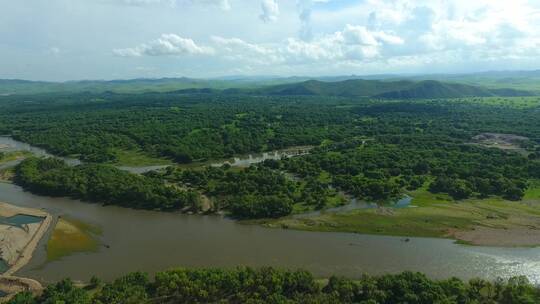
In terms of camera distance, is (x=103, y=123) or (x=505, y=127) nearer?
(x=505, y=127)

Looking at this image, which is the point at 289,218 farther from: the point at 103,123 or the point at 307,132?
the point at 103,123

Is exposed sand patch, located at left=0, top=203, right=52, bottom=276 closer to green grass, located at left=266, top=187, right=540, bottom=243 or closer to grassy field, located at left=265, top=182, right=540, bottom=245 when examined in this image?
grassy field, located at left=265, top=182, right=540, bottom=245

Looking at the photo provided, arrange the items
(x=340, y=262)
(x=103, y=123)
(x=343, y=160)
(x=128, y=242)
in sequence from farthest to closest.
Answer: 1. (x=103, y=123)
2. (x=343, y=160)
3. (x=128, y=242)
4. (x=340, y=262)

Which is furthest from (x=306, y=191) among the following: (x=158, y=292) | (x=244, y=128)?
(x=244, y=128)

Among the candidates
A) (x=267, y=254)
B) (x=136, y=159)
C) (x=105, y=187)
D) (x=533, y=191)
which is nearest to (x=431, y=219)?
(x=533, y=191)

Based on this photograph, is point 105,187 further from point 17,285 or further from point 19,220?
point 17,285

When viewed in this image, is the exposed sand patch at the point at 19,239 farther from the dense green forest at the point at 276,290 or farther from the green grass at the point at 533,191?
the green grass at the point at 533,191

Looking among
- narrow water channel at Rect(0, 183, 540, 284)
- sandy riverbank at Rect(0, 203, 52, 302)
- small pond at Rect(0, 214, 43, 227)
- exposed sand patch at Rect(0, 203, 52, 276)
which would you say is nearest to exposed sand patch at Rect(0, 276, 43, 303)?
sandy riverbank at Rect(0, 203, 52, 302)
